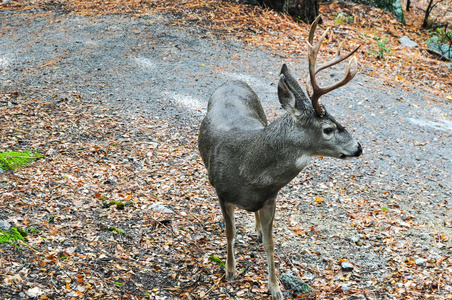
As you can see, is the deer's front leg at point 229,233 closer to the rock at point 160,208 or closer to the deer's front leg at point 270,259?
the deer's front leg at point 270,259

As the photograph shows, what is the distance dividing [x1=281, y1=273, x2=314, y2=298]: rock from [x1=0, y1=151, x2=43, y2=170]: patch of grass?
3519 millimetres

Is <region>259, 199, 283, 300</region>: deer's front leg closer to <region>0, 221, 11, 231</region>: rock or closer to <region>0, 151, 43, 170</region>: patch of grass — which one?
<region>0, 221, 11, 231</region>: rock

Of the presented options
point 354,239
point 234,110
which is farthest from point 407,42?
point 234,110

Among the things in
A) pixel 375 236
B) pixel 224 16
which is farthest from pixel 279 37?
pixel 375 236

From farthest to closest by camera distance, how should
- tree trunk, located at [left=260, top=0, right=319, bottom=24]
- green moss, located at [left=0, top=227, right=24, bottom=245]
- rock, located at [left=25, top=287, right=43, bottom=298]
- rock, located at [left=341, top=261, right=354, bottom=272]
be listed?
tree trunk, located at [left=260, top=0, right=319, bottom=24] < rock, located at [left=341, top=261, right=354, bottom=272] < green moss, located at [left=0, top=227, right=24, bottom=245] < rock, located at [left=25, top=287, right=43, bottom=298]

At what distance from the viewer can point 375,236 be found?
5.28 m

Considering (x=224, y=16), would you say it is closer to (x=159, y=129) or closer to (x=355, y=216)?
(x=159, y=129)

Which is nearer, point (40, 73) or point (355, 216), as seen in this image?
point (355, 216)

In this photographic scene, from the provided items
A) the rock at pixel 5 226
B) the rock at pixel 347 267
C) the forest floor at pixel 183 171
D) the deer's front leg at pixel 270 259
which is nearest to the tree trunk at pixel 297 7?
the forest floor at pixel 183 171

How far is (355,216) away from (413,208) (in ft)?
2.78

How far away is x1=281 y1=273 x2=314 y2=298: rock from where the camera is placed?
14.4 ft

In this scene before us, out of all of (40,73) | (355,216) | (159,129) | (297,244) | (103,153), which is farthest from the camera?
(40,73)

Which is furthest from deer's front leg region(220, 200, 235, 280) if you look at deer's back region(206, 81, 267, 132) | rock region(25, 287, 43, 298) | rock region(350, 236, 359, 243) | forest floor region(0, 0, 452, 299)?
rock region(25, 287, 43, 298)

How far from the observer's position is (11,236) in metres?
4.11
